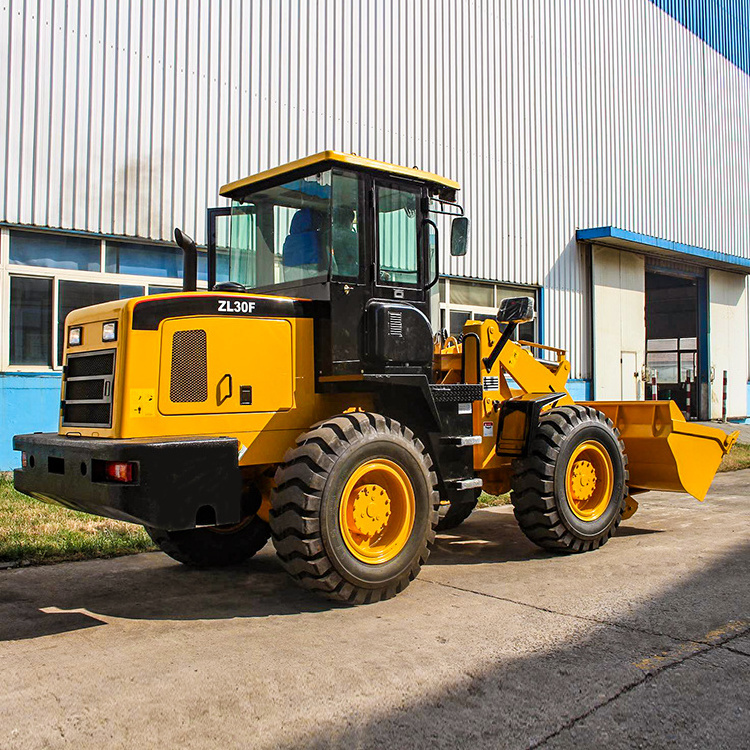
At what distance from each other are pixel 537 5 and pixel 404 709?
1836 cm

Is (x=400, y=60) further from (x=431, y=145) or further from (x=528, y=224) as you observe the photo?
(x=528, y=224)

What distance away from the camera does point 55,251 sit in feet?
38.7

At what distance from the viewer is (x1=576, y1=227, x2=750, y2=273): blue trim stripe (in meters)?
19.2

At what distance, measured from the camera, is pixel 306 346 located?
6.01m

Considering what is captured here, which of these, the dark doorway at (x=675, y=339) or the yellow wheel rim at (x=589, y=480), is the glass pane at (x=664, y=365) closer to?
the dark doorway at (x=675, y=339)

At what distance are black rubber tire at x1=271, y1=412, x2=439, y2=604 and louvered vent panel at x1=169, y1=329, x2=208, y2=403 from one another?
0.72 meters

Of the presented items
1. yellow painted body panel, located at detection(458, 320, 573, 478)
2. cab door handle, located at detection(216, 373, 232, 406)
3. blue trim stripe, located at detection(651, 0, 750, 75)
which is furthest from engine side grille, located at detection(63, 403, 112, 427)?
blue trim stripe, located at detection(651, 0, 750, 75)

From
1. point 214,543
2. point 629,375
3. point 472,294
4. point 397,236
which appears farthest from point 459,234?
point 629,375

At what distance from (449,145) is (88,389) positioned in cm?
1264

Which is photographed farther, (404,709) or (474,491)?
(474,491)

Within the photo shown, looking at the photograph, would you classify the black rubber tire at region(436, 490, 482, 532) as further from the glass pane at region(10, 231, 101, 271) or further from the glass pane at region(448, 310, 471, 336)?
the glass pane at region(448, 310, 471, 336)

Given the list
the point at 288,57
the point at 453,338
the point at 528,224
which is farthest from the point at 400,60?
the point at 453,338

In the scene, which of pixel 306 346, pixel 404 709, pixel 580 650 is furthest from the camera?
pixel 306 346

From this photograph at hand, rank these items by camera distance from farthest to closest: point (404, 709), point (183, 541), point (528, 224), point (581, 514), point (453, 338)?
point (528, 224), point (453, 338), point (581, 514), point (183, 541), point (404, 709)
